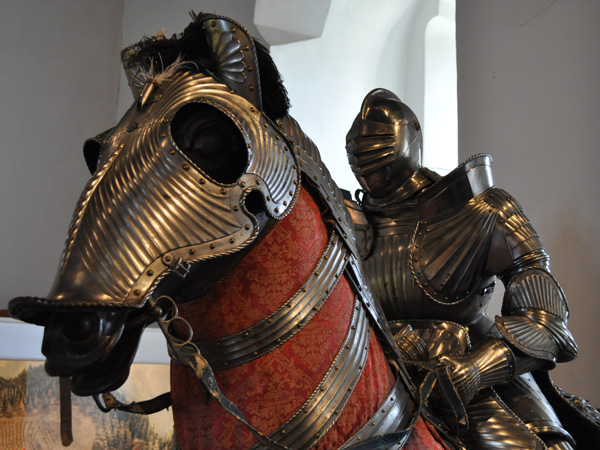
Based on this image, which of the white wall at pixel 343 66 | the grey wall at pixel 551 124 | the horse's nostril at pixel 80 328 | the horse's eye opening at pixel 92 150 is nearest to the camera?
the horse's nostril at pixel 80 328

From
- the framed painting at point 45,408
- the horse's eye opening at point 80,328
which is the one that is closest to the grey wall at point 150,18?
the framed painting at point 45,408

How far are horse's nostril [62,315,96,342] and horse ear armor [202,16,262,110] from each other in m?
0.41

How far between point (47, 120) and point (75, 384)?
9.62ft

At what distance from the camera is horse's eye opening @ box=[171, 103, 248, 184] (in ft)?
2.96

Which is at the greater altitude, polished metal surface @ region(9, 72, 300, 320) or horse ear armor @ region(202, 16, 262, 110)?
horse ear armor @ region(202, 16, 262, 110)

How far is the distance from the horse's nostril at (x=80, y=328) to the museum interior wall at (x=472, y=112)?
101 inches

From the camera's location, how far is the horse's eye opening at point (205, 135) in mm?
901

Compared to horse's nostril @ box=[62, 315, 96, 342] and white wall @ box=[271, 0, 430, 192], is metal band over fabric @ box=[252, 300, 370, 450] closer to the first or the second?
horse's nostril @ box=[62, 315, 96, 342]

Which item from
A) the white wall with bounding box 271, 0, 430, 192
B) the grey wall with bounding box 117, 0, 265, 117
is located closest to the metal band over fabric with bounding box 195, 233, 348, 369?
the grey wall with bounding box 117, 0, 265, 117

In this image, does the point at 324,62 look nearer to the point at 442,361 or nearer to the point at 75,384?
the point at 442,361

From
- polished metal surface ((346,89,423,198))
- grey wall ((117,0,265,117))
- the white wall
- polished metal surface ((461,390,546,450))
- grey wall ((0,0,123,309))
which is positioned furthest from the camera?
the white wall

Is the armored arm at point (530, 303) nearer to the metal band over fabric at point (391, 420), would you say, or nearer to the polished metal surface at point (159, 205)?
the metal band over fabric at point (391, 420)

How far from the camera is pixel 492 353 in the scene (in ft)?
4.96

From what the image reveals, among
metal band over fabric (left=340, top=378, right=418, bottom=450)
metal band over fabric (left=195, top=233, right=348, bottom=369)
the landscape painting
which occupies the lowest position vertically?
the landscape painting
